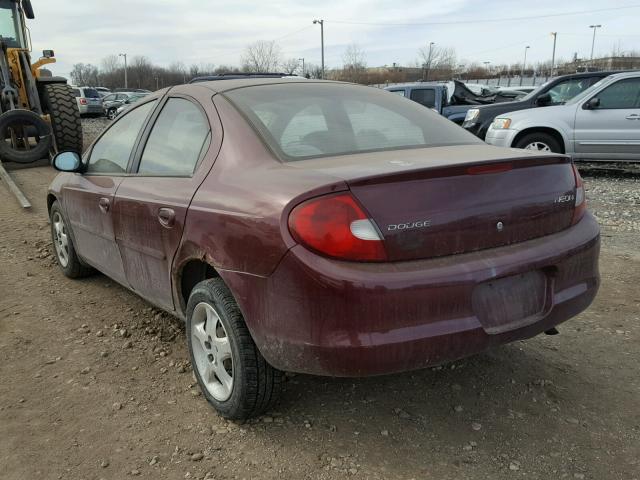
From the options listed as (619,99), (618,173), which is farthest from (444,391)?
(618,173)

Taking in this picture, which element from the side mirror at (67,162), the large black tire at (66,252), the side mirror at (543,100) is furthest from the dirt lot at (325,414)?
the side mirror at (543,100)

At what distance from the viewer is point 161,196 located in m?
2.81

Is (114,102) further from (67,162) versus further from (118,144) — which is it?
(118,144)

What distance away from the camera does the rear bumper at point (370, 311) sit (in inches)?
78.8

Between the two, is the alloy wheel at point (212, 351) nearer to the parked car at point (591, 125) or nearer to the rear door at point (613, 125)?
the parked car at point (591, 125)

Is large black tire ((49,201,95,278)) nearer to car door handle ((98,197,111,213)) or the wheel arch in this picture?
car door handle ((98,197,111,213))

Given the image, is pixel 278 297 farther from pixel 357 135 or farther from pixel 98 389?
pixel 98 389

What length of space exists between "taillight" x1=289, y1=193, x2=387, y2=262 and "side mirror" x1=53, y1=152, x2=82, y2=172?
96.0 inches

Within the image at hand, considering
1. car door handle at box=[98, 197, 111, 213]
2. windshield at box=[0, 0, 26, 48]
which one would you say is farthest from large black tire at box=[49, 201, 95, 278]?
windshield at box=[0, 0, 26, 48]

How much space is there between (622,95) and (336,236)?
8444mm

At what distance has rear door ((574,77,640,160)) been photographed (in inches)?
336

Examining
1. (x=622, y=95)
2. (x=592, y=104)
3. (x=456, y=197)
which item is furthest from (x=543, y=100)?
(x=456, y=197)

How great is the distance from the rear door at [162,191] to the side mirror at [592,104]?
7633 millimetres

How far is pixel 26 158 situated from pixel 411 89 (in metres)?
8.70
